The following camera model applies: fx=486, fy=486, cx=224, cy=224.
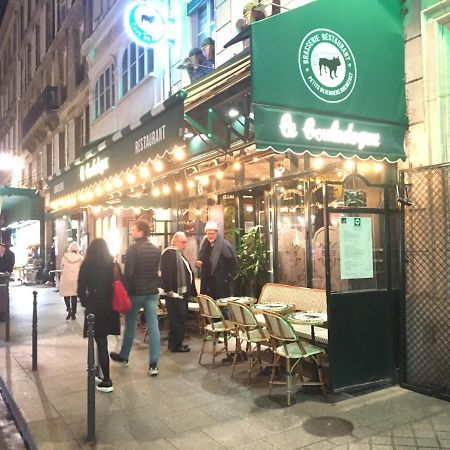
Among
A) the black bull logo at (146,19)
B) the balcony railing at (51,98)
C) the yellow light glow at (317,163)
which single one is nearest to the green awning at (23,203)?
the balcony railing at (51,98)

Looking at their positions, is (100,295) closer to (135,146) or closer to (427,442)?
(135,146)

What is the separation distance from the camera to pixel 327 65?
17.7ft

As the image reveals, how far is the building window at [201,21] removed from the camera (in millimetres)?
11539

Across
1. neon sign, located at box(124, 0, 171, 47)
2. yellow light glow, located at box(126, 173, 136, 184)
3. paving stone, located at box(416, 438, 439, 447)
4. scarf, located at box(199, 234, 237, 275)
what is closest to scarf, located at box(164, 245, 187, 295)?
scarf, located at box(199, 234, 237, 275)

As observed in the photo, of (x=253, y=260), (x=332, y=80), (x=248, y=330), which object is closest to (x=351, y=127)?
(x=332, y=80)

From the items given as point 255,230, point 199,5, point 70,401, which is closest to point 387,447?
point 70,401

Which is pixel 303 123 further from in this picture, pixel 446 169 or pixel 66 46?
pixel 66 46

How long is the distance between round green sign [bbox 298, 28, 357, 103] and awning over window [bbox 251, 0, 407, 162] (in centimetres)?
1

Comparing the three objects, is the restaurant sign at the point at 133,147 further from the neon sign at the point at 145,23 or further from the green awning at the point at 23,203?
the green awning at the point at 23,203

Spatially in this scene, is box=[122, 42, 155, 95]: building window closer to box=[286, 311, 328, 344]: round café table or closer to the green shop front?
the green shop front

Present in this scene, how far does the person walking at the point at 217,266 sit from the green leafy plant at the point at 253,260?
1.88 feet

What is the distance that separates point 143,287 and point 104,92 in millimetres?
12557

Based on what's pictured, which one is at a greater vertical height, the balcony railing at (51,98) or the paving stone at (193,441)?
the balcony railing at (51,98)

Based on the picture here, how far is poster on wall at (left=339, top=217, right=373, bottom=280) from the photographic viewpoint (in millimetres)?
5625
